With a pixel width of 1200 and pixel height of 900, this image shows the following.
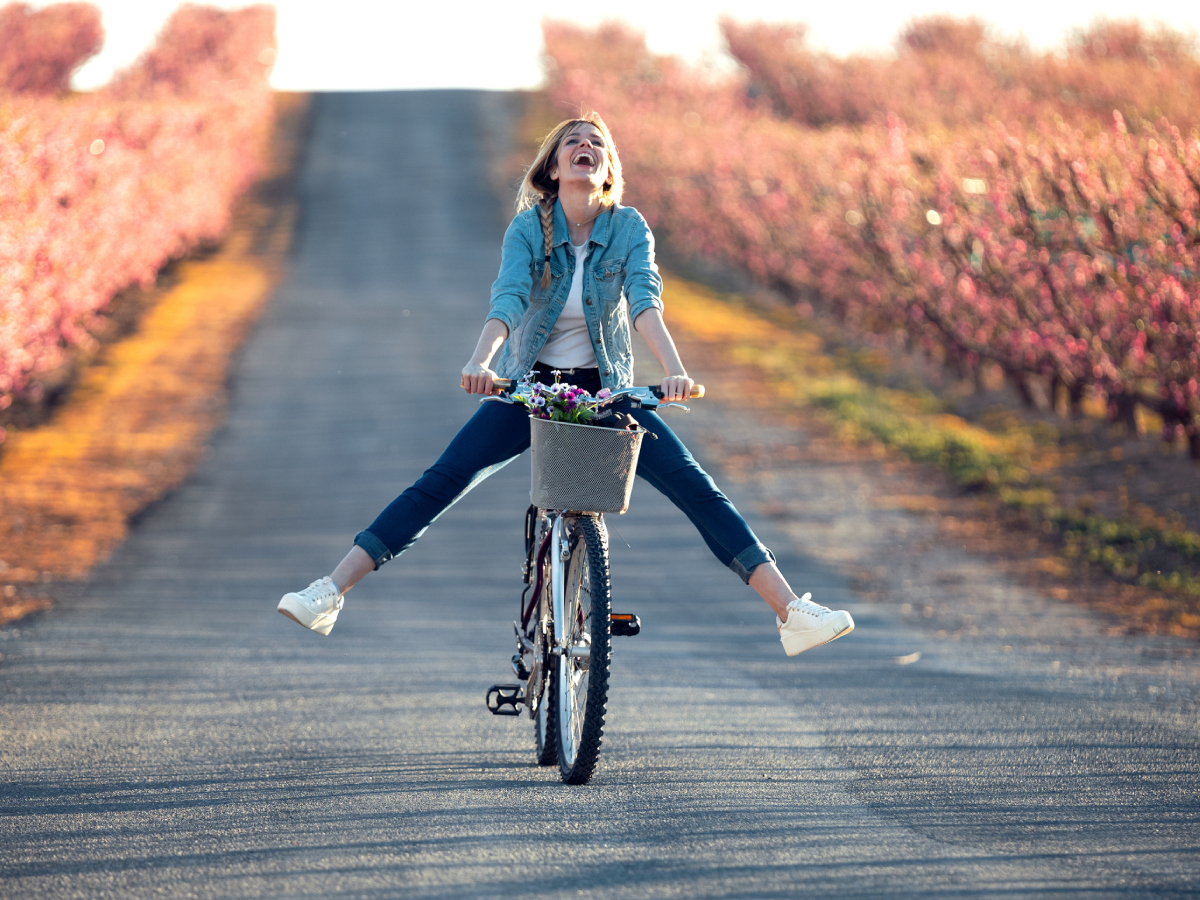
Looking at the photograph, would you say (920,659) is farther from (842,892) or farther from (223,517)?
(223,517)

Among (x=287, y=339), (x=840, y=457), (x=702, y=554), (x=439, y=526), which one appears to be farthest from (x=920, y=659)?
(x=287, y=339)

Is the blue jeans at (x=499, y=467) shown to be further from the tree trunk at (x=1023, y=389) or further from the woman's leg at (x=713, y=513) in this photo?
the tree trunk at (x=1023, y=389)

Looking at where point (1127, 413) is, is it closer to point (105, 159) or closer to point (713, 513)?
point (713, 513)

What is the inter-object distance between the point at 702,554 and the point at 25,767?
6.22m

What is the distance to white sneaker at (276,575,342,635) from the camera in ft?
14.7

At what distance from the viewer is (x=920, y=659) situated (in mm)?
6973

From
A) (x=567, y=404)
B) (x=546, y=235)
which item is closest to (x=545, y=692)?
(x=567, y=404)

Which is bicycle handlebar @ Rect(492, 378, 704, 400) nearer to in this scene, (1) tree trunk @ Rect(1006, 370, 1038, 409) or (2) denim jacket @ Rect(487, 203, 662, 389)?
(2) denim jacket @ Rect(487, 203, 662, 389)

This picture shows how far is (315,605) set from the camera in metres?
4.53

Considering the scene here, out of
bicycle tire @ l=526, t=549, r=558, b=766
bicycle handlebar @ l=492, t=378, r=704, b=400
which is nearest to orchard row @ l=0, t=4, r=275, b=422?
bicycle tire @ l=526, t=549, r=558, b=766

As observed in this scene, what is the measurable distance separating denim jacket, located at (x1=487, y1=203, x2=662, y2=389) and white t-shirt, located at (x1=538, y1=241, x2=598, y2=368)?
1.6 inches

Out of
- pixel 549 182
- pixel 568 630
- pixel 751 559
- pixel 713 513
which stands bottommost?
pixel 568 630

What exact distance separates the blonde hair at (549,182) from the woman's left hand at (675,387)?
716 millimetres

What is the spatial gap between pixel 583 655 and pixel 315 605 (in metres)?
0.99
